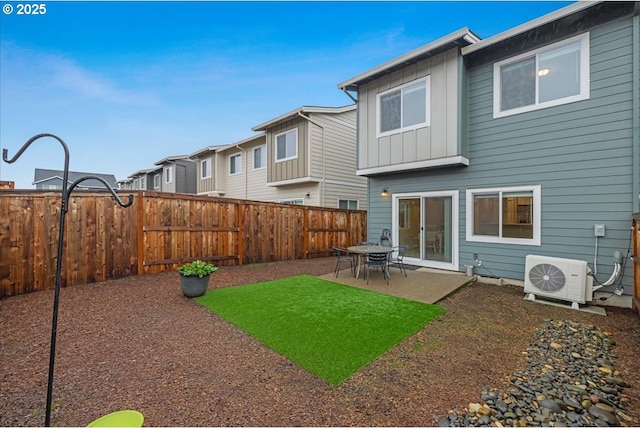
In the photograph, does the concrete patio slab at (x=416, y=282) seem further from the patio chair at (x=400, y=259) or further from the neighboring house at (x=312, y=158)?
the neighboring house at (x=312, y=158)

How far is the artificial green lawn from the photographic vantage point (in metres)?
2.95

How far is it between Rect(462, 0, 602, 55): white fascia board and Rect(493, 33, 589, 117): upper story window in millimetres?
486

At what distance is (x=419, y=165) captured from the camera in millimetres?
6887

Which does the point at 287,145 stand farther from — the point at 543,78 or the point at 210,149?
the point at 543,78

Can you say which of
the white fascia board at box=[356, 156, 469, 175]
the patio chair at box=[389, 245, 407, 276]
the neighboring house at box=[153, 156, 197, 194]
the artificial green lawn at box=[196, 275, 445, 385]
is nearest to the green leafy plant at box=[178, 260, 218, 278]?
the artificial green lawn at box=[196, 275, 445, 385]

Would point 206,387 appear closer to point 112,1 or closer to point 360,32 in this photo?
point 112,1

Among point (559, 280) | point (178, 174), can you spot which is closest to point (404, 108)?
point (559, 280)

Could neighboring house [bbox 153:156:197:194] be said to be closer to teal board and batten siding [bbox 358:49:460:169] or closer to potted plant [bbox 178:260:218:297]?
teal board and batten siding [bbox 358:49:460:169]

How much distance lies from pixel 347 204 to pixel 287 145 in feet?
12.7

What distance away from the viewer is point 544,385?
97.6 inches

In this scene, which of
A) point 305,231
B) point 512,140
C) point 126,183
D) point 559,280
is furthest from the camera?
point 126,183

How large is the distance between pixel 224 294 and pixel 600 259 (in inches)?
275

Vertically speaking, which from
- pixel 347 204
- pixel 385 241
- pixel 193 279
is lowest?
pixel 193 279

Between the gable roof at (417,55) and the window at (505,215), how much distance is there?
3400 millimetres
